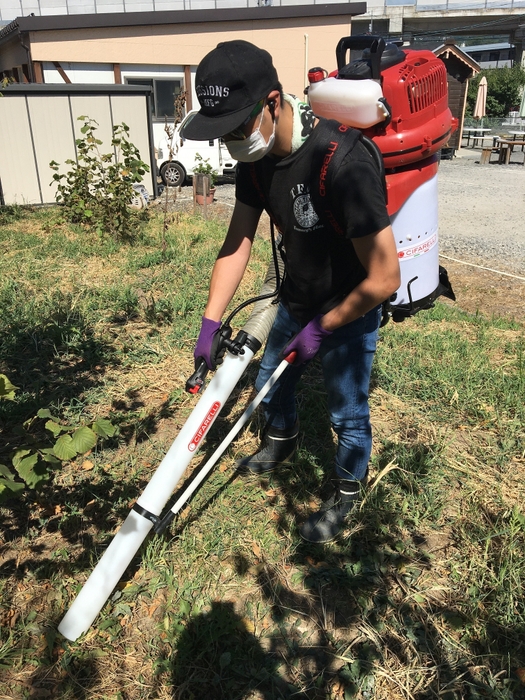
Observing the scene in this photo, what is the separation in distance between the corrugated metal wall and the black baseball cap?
9758 mm

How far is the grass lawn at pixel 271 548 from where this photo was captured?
6.36 feet

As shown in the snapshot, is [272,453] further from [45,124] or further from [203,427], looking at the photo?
[45,124]

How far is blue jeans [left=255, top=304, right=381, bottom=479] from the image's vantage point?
2.17 metres

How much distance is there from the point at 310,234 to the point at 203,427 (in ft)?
2.62

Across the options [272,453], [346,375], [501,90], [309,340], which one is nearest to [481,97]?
[501,90]

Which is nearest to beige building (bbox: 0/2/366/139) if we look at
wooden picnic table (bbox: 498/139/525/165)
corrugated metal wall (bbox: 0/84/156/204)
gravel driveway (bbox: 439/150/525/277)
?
corrugated metal wall (bbox: 0/84/156/204)

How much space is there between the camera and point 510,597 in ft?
7.00

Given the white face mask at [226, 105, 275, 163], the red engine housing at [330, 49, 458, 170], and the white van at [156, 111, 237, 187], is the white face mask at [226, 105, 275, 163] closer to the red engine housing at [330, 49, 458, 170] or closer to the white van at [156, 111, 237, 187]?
the red engine housing at [330, 49, 458, 170]

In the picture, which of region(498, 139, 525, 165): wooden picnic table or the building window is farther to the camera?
region(498, 139, 525, 165): wooden picnic table

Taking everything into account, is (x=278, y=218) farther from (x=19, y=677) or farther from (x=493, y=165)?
(x=493, y=165)

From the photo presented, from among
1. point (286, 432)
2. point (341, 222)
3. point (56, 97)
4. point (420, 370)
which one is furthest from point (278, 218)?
point (56, 97)

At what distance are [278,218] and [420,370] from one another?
2140mm

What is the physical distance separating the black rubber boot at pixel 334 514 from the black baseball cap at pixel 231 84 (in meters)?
1.54

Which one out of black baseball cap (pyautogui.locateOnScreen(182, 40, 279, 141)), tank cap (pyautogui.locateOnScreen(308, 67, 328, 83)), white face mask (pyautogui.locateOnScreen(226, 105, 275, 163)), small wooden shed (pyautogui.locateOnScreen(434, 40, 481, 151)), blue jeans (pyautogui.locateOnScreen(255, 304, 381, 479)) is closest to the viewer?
black baseball cap (pyautogui.locateOnScreen(182, 40, 279, 141))
